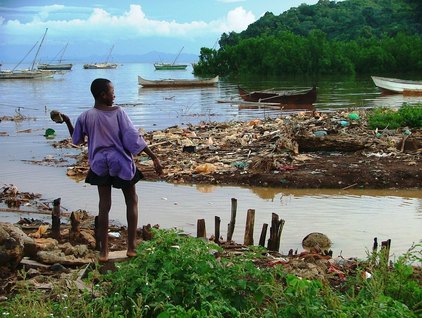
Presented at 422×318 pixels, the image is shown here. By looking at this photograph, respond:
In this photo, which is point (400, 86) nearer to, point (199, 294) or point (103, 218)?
point (103, 218)

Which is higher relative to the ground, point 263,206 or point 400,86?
point 400,86

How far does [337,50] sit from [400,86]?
30.8 meters

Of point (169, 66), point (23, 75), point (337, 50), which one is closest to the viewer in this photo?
point (337, 50)

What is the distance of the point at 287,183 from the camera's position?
10055 mm

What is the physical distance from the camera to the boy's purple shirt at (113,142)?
5.04m

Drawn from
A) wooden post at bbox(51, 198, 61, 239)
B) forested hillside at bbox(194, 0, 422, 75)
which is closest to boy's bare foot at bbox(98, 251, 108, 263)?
wooden post at bbox(51, 198, 61, 239)

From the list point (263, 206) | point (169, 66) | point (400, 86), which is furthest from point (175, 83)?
point (169, 66)

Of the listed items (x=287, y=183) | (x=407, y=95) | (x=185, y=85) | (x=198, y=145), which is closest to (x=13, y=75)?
(x=185, y=85)

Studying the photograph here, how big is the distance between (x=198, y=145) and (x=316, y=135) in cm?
255

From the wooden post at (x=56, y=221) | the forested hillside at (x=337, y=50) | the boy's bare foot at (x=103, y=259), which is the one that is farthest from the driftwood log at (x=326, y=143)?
the forested hillside at (x=337, y=50)

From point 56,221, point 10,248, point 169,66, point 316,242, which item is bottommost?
point 316,242

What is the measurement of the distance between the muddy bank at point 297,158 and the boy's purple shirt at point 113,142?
5.30 meters

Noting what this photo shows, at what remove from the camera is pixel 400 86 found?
31312mm

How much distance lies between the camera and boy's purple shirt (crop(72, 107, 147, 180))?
5035 millimetres
